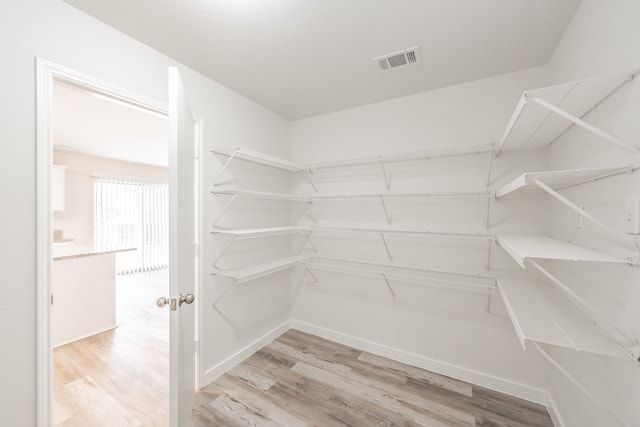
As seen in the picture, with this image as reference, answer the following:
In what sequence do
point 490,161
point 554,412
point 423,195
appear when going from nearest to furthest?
point 554,412, point 490,161, point 423,195

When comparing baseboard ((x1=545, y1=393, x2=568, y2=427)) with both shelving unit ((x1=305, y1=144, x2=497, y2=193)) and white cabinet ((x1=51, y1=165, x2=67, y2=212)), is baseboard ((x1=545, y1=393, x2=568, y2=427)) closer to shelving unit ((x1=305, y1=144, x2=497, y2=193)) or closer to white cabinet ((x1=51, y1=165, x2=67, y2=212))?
shelving unit ((x1=305, y1=144, x2=497, y2=193))

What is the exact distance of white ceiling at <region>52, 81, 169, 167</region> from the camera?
7.80ft

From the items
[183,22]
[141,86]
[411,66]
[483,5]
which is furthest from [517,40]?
[141,86]

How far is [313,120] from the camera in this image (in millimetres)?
2783

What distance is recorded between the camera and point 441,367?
6.93ft

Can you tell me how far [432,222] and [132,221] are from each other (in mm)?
6015

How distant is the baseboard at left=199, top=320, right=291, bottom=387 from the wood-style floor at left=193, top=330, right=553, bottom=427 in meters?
0.05

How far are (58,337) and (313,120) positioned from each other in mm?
3414

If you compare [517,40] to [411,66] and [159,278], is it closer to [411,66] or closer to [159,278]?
[411,66]

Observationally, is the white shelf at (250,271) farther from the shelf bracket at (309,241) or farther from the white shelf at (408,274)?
the white shelf at (408,274)

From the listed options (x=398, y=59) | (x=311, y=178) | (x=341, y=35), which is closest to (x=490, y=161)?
(x=398, y=59)

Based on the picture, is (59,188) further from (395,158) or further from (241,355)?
(395,158)

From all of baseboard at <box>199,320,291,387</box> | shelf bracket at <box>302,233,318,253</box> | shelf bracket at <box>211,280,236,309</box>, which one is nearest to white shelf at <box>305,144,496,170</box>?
shelf bracket at <box>302,233,318,253</box>

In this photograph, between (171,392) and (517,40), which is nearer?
(171,392)
